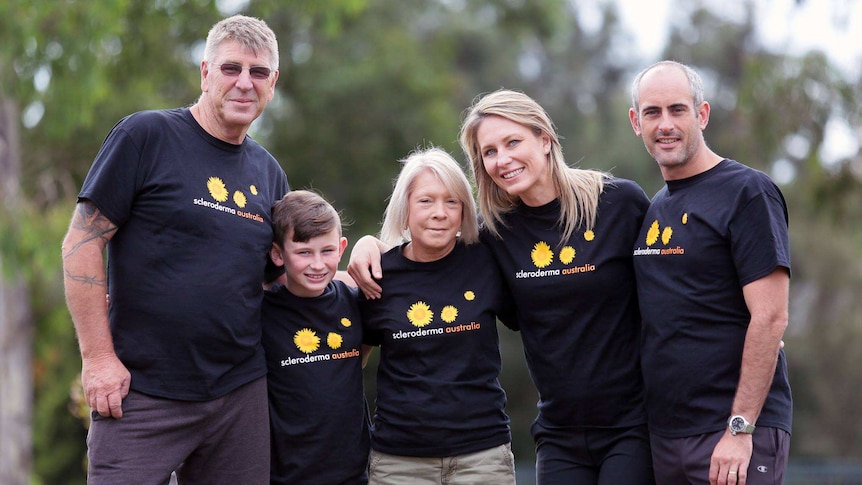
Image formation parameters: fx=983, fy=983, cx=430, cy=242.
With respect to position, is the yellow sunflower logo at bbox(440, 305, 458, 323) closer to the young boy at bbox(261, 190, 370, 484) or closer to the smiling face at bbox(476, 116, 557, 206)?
the young boy at bbox(261, 190, 370, 484)

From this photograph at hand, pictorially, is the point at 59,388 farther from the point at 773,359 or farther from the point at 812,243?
the point at 812,243

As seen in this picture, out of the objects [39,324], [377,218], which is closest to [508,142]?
[39,324]

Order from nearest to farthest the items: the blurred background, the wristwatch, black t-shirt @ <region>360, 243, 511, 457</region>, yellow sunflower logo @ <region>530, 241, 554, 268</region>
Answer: the wristwatch, black t-shirt @ <region>360, 243, 511, 457</region>, yellow sunflower logo @ <region>530, 241, 554, 268</region>, the blurred background

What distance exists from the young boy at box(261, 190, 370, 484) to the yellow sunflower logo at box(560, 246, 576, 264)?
37.4 inches

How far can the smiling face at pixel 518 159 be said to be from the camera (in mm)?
4316

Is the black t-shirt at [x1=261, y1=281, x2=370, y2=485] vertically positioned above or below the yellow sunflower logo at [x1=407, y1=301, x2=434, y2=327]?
below

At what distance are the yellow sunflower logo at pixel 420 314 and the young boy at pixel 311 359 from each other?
26 cm

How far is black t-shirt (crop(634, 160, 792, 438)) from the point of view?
3.74m

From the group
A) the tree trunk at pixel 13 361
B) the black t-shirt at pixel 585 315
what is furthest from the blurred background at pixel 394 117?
the black t-shirt at pixel 585 315

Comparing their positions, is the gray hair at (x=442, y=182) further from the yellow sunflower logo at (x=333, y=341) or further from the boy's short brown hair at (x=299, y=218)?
the yellow sunflower logo at (x=333, y=341)

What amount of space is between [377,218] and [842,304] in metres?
11.9

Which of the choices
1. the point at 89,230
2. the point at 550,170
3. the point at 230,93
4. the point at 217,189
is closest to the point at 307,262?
the point at 217,189

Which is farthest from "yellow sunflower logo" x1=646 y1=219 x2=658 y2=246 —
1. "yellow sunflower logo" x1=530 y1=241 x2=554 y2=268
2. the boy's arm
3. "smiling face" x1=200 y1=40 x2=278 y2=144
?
"smiling face" x1=200 y1=40 x2=278 y2=144

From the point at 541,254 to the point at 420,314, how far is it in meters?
0.59
